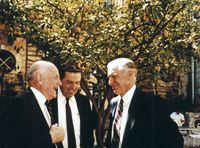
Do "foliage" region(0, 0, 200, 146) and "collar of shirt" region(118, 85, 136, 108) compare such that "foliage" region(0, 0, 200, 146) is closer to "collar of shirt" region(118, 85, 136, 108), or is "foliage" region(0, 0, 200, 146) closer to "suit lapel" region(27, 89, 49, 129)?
"collar of shirt" region(118, 85, 136, 108)

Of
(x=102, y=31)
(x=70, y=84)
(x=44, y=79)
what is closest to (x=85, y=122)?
(x=70, y=84)

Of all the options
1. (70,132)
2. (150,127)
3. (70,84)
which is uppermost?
(70,84)

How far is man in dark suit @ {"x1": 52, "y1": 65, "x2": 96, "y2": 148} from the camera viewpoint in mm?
4850

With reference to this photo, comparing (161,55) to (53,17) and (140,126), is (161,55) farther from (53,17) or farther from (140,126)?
(140,126)

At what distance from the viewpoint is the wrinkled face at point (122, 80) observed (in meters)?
4.66

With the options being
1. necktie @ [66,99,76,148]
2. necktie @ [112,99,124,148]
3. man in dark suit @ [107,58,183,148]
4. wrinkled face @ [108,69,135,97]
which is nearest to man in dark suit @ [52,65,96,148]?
necktie @ [66,99,76,148]

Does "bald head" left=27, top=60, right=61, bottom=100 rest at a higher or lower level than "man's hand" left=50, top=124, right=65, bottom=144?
higher

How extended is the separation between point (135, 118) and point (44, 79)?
1031mm

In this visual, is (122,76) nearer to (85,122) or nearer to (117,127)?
(117,127)

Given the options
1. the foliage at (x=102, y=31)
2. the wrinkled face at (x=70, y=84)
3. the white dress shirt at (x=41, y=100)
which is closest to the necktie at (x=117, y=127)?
the wrinkled face at (x=70, y=84)

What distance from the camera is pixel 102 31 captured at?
9.27 metres

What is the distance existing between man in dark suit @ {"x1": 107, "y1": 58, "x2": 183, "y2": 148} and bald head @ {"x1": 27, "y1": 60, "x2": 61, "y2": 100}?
741 millimetres

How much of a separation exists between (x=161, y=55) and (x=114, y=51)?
114 centimetres

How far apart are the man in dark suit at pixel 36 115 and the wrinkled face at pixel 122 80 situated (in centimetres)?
69
